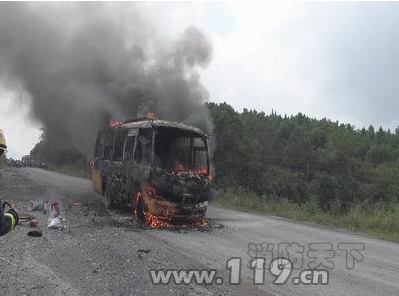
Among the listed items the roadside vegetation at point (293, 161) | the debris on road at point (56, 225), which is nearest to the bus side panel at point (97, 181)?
the debris on road at point (56, 225)

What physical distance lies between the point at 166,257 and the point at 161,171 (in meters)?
4.10

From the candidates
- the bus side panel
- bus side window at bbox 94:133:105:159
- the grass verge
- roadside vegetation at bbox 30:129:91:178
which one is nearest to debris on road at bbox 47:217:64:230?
the bus side panel

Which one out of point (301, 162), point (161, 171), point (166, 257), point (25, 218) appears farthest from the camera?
point (301, 162)

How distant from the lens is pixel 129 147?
13.2 meters

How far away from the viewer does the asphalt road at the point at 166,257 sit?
6.27m

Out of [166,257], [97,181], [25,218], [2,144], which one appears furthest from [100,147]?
[2,144]

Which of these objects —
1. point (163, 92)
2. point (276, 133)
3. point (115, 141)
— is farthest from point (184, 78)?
point (276, 133)

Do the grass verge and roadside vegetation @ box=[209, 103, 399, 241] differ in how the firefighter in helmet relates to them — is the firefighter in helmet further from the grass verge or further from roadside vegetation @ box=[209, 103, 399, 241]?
roadside vegetation @ box=[209, 103, 399, 241]

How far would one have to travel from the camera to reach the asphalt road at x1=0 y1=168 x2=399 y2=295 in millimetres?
6266

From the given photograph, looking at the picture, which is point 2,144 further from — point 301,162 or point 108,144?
point 301,162

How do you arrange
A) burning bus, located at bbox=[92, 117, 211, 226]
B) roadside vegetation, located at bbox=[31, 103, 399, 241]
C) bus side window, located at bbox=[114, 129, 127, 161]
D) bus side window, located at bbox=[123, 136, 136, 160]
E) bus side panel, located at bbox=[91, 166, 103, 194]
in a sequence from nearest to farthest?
burning bus, located at bbox=[92, 117, 211, 226] → bus side window, located at bbox=[123, 136, 136, 160] → bus side window, located at bbox=[114, 129, 127, 161] → bus side panel, located at bbox=[91, 166, 103, 194] → roadside vegetation, located at bbox=[31, 103, 399, 241]

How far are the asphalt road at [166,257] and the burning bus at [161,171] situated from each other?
572 mm

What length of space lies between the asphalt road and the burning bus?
0.57m

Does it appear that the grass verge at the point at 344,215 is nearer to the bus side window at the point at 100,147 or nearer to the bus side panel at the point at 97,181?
the bus side panel at the point at 97,181
